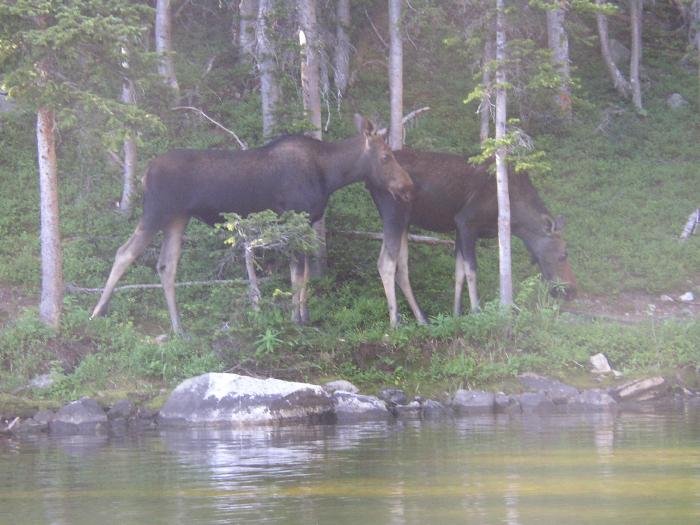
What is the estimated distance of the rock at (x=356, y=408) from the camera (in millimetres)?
13367

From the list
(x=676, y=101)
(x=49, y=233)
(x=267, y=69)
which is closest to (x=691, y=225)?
(x=676, y=101)

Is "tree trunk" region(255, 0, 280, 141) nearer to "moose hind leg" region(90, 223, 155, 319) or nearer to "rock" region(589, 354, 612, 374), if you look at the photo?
"moose hind leg" region(90, 223, 155, 319)

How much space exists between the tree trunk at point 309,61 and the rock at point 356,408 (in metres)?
5.47

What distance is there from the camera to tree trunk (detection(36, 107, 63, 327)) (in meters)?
15.0

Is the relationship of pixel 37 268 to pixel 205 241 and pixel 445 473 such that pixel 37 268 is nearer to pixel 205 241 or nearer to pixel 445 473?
pixel 205 241

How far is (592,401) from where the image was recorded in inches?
560

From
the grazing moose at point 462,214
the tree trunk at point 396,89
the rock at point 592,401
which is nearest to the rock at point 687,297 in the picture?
the grazing moose at point 462,214

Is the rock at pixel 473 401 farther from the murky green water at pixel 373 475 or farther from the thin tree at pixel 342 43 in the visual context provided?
the thin tree at pixel 342 43

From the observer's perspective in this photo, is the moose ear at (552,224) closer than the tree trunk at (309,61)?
Yes

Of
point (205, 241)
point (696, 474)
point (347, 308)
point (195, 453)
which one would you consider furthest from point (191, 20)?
point (696, 474)

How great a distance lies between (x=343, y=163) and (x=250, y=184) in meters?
1.44

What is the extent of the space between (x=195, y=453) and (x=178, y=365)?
392cm

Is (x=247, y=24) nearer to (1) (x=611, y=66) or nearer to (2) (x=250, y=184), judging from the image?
(2) (x=250, y=184)

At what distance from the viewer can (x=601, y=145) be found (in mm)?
25859
